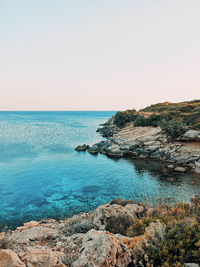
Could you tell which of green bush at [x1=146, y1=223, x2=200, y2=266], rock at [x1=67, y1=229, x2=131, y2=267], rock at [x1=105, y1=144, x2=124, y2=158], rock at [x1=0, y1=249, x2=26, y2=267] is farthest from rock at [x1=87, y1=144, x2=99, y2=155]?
rock at [x1=0, y1=249, x2=26, y2=267]

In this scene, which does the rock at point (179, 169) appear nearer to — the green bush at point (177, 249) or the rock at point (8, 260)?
the green bush at point (177, 249)

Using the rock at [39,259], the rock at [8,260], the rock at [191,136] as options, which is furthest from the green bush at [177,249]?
the rock at [191,136]

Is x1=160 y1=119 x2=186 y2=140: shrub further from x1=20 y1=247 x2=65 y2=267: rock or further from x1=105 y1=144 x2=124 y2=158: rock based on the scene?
x1=20 y1=247 x2=65 y2=267: rock

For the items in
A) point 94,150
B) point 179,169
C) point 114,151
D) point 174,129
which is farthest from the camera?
point 94,150

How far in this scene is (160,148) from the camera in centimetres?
3183

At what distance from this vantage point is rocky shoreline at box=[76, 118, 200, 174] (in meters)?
26.2

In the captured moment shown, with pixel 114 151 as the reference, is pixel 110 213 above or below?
above

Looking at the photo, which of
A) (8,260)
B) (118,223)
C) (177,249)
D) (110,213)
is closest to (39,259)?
(8,260)

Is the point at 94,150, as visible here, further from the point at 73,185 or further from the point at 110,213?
the point at 110,213

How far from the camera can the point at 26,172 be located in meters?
25.0

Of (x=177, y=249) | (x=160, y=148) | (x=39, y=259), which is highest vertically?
(x=177, y=249)

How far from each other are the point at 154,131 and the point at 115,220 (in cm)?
3010

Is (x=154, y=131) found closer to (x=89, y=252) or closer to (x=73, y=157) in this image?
(x=73, y=157)

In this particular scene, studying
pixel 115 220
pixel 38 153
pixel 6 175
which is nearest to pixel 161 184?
pixel 115 220
